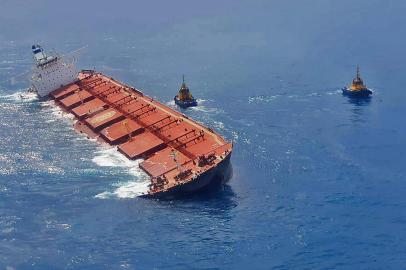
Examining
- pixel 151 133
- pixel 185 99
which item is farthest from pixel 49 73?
pixel 151 133

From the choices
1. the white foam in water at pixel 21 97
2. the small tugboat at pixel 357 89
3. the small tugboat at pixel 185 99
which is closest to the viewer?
the small tugboat at pixel 185 99

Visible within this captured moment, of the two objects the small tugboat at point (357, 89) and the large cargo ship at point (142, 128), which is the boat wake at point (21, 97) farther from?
the small tugboat at point (357, 89)

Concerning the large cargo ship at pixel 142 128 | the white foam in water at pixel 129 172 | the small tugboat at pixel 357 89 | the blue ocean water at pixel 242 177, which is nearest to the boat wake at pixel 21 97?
the blue ocean water at pixel 242 177

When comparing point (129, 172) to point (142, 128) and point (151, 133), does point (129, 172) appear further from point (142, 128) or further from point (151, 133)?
point (142, 128)

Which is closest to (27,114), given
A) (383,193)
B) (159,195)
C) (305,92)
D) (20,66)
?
(20,66)

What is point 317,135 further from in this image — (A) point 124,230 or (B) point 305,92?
(A) point 124,230

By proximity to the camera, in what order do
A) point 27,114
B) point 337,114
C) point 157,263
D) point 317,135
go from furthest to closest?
point 27,114, point 337,114, point 317,135, point 157,263

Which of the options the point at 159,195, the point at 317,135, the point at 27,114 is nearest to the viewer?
the point at 159,195
